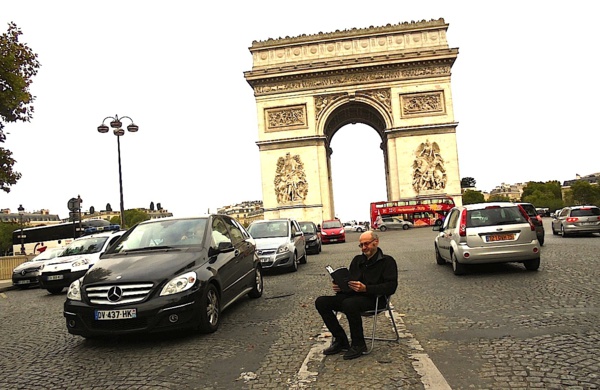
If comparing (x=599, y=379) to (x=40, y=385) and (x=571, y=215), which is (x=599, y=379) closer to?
(x=40, y=385)

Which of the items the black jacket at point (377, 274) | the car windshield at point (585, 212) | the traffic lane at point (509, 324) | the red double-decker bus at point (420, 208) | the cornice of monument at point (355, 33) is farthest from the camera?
the cornice of monument at point (355, 33)

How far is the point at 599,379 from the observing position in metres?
3.79

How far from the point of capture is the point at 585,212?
66.5 ft

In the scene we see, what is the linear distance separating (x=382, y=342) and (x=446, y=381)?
4.41 ft

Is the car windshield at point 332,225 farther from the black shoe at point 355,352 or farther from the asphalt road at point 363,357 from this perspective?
the black shoe at point 355,352

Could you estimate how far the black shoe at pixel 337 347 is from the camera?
4863mm

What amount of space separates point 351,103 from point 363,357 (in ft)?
118

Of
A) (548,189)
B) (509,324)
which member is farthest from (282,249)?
(548,189)

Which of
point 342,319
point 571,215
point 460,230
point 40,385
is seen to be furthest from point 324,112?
point 40,385

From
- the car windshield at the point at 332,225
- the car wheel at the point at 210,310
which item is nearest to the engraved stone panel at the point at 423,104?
the car windshield at the point at 332,225

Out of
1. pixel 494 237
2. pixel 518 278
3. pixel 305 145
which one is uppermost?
pixel 305 145

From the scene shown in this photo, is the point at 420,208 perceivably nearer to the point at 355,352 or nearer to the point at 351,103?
the point at 351,103

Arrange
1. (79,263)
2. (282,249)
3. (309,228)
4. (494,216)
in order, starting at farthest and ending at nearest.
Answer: (309,228) → (79,263) → (282,249) → (494,216)

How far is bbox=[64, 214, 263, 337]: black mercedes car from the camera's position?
561 cm
